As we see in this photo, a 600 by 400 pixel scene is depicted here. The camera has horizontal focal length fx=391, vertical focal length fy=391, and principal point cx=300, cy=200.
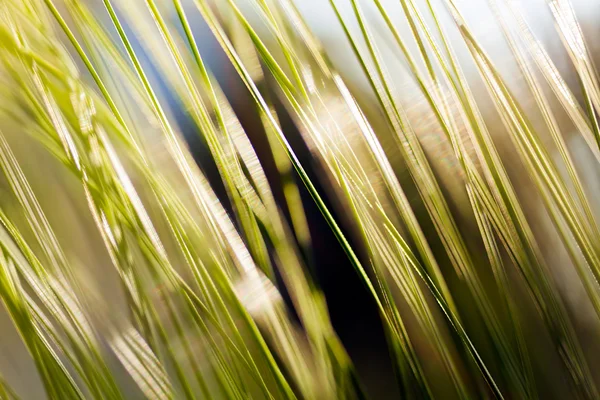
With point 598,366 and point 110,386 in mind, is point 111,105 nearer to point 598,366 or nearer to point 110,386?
point 110,386

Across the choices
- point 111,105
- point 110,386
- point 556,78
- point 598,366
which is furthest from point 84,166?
point 598,366

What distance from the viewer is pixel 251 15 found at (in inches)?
18.1

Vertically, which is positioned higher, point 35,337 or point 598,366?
point 35,337

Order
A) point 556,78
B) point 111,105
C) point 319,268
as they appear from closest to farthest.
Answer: point 111,105, point 556,78, point 319,268

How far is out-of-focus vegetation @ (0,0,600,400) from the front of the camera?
0.33 meters

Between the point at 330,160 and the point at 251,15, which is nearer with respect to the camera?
the point at 330,160

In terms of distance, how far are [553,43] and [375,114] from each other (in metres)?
0.26

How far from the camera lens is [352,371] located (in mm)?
362

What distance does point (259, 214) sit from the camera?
37 cm

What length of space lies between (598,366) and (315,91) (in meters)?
0.51

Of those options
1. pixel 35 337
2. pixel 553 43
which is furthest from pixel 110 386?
pixel 553 43

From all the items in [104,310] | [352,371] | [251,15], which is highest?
[251,15]

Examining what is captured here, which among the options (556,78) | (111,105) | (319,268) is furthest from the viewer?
(319,268)

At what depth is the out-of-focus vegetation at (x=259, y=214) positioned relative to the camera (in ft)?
1.09
